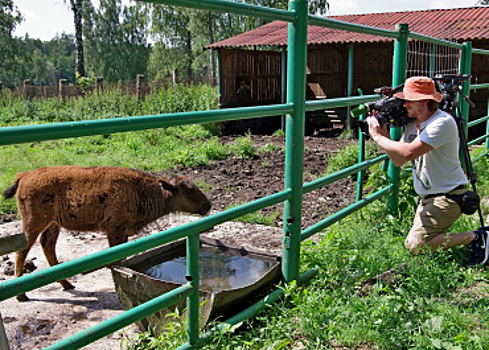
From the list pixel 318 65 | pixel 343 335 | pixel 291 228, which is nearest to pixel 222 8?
pixel 291 228

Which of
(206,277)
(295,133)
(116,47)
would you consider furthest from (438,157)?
(116,47)

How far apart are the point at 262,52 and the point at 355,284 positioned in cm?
1565

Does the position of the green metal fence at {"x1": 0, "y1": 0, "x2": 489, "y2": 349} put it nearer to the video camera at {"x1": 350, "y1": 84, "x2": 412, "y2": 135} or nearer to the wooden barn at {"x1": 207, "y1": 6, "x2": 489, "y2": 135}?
the video camera at {"x1": 350, "y1": 84, "x2": 412, "y2": 135}

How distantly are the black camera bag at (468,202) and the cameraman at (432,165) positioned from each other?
39mm

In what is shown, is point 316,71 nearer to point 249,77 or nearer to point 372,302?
point 249,77

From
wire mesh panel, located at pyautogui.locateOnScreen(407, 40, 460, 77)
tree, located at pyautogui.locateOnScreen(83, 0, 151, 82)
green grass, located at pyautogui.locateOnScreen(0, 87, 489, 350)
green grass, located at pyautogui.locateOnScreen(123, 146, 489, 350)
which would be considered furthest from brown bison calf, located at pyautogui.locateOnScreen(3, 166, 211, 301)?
tree, located at pyautogui.locateOnScreen(83, 0, 151, 82)

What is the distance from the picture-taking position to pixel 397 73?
16.6 feet

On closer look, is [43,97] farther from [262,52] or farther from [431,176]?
[431,176]

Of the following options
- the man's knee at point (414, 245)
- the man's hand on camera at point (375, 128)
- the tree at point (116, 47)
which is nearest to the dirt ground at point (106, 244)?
the man's knee at point (414, 245)

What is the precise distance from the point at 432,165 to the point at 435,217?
0.44 metres

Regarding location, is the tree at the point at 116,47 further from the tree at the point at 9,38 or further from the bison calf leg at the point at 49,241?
the bison calf leg at the point at 49,241

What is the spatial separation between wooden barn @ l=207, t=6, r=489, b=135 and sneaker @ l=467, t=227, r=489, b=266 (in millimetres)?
12106

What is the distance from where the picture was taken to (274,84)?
19.3 m

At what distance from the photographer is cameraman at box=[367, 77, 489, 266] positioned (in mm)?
3999
